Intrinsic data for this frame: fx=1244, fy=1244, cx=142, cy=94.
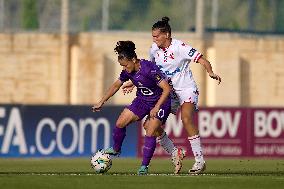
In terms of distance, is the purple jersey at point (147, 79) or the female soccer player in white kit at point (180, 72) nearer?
the purple jersey at point (147, 79)

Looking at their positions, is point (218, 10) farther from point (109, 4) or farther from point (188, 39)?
point (109, 4)

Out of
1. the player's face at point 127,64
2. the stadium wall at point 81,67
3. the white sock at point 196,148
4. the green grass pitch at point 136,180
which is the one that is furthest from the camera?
the stadium wall at point 81,67

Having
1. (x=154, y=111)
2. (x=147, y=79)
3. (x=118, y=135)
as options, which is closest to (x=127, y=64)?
(x=147, y=79)

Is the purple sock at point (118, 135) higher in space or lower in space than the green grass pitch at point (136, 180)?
higher

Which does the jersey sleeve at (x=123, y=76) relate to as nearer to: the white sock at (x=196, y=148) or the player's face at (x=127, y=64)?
the player's face at (x=127, y=64)

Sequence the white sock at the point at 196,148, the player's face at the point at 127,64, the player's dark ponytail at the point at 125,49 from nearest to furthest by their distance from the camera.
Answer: the player's dark ponytail at the point at 125,49, the player's face at the point at 127,64, the white sock at the point at 196,148

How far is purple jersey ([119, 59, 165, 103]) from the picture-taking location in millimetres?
17641

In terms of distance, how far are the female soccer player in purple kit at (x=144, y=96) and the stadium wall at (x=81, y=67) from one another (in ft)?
63.9

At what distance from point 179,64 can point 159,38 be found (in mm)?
559

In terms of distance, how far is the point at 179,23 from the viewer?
38.9 meters

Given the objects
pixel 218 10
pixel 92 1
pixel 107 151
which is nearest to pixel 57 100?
pixel 92 1

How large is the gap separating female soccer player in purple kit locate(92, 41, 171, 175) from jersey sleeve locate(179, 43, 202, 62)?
0.83 m

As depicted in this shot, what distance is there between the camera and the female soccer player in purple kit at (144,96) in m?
17.5

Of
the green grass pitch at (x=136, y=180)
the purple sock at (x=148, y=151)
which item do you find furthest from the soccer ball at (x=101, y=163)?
the purple sock at (x=148, y=151)
